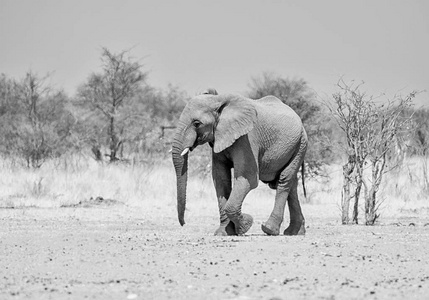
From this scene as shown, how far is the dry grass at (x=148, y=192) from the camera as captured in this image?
19812mm

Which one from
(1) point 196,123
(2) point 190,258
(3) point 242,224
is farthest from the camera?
(3) point 242,224

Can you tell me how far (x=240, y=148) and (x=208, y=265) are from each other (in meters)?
3.44

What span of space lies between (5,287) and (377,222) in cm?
942

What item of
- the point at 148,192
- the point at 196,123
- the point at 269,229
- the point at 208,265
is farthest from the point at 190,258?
the point at 148,192

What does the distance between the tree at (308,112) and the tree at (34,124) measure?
6507 millimetres

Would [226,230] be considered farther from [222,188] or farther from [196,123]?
[196,123]

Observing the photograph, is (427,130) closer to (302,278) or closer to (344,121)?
(344,121)

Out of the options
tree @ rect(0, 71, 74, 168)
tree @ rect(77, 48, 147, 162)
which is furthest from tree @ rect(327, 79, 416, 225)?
tree @ rect(77, 48, 147, 162)

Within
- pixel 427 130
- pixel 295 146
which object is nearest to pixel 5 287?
pixel 295 146

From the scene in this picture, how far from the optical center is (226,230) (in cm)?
1332

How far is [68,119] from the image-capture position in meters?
36.0

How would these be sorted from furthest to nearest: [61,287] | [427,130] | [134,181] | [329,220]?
[427,130] → [134,181] → [329,220] → [61,287]

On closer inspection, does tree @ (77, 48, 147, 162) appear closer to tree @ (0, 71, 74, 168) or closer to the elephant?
tree @ (0, 71, 74, 168)

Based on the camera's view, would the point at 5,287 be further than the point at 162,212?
No
